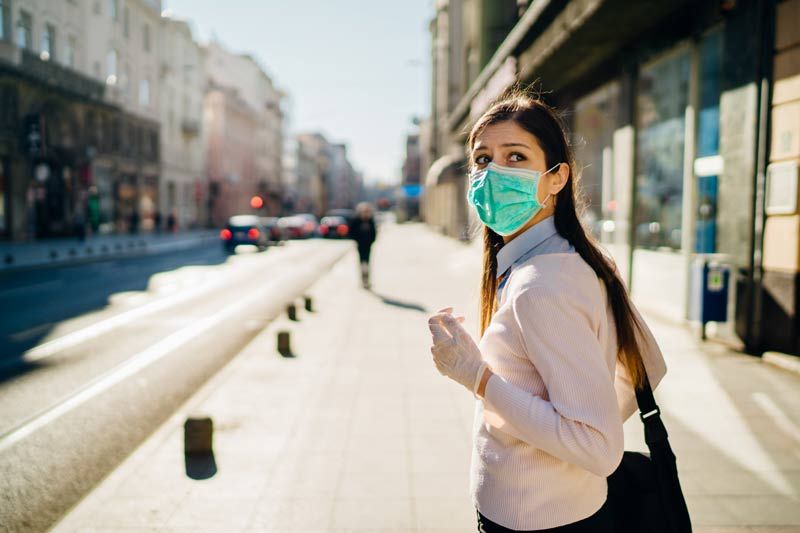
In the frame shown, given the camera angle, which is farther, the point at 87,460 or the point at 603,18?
the point at 603,18

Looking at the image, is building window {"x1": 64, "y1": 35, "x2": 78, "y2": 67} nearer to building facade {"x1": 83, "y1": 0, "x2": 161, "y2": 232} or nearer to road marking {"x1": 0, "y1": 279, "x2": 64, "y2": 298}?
building facade {"x1": 83, "y1": 0, "x2": 161, "y2": 232}

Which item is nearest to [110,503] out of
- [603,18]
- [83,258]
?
[603,18]

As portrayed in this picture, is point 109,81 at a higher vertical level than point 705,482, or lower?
higher

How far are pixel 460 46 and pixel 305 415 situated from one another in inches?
1506

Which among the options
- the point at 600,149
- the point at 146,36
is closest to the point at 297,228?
the point at 146,36

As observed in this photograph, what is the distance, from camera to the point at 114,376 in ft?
23.9

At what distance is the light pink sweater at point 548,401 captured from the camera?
4.91ft

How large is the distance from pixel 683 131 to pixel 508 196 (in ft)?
32.4

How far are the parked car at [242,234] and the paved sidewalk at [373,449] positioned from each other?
22910mm

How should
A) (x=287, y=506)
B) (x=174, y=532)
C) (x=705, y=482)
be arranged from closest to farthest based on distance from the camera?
(x=174, y=532), (x=287, y=506), (x=705, y=482)

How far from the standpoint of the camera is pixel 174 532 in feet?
11.9

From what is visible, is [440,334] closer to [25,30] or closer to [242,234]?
[242,234]

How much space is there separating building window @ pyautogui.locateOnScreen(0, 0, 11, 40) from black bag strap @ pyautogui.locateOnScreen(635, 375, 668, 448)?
101ft

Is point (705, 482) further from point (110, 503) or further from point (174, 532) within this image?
point (110, 503)
